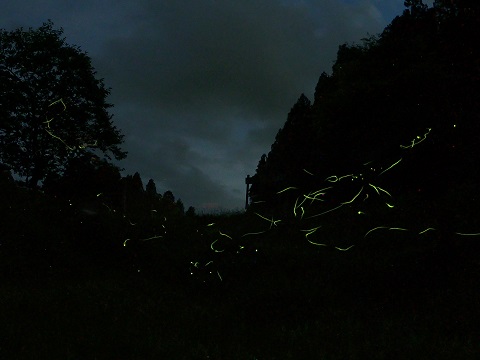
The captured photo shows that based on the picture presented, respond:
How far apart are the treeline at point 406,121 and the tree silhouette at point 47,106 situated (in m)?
12.8

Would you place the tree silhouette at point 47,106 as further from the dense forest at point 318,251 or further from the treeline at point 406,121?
the treeline at point 406,121

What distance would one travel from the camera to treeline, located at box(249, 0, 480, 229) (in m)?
17.7

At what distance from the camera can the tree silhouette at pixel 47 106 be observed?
120 ft

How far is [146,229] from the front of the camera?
21.2 meters

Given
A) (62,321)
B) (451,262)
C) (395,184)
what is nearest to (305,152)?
(395,184)

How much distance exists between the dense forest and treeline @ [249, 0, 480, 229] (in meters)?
0.07

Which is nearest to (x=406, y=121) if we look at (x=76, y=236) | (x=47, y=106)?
(x=76, y=236)

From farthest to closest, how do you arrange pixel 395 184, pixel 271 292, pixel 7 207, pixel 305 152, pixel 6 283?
pixel 305 152
pixel 395 184
pixel 7 207
pixel 6 283
pixel 271 292

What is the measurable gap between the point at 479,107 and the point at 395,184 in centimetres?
826

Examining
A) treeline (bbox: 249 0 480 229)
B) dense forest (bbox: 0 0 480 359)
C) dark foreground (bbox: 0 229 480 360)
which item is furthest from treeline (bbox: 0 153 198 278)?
treeline (bbox: 249 0 480 229)

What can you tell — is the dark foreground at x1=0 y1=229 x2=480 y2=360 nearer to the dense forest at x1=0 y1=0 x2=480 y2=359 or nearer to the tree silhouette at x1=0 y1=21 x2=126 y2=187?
the dense forest at x1=0 y1=0 x2=480 y2=359

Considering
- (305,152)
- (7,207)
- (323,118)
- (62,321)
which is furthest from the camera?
(305,152)

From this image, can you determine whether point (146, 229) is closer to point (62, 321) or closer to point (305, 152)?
point (62, 321)

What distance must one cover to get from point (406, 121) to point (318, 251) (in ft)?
34.1
